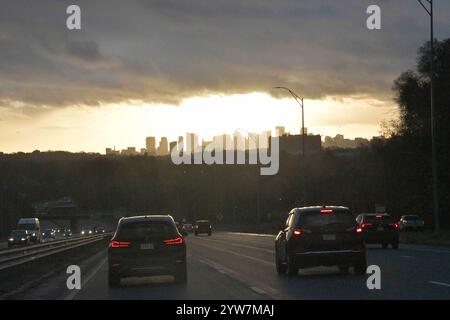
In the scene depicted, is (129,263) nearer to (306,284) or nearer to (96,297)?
(96,297)

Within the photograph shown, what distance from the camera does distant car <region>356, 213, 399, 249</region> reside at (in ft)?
140

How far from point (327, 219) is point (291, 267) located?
5.34 feet

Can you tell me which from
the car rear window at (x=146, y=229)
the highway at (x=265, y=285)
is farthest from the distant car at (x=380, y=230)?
the car rear window at (x=146, y=229)

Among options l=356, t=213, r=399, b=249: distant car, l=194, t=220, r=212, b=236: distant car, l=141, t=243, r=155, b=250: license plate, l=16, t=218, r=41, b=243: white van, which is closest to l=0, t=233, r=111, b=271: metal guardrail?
l=141, t=243, r=155, b=250: license plate

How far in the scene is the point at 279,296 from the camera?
18.2 metres

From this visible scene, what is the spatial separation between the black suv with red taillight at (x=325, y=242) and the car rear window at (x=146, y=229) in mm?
3439

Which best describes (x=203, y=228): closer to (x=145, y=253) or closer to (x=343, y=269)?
(x=343, y=269)

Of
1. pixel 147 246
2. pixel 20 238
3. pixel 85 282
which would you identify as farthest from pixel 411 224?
pixel 147 246

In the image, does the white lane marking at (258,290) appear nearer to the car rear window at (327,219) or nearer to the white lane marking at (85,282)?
the white lane marking at (85,282)

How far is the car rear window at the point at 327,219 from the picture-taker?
24.0 meters
